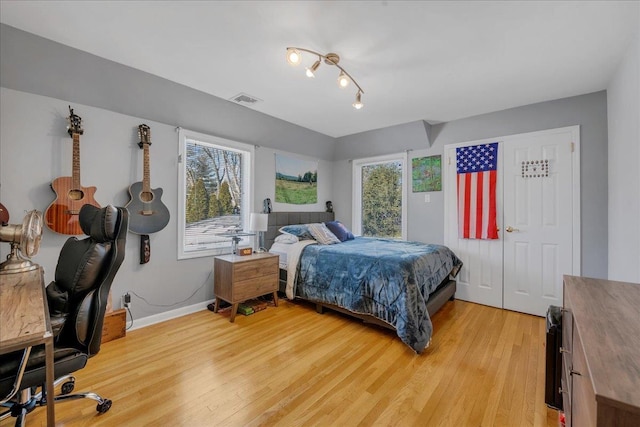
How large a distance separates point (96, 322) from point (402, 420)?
1745 millimetres

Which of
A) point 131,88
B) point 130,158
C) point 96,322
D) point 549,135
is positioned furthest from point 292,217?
point 549,135

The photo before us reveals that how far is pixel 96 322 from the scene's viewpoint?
1365 mm

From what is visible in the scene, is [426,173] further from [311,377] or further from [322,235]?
[311,377]

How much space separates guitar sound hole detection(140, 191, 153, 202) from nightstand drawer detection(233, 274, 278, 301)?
4.11 feet

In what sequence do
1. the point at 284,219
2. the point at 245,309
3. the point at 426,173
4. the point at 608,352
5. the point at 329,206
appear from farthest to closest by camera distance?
the point at 329,206 < the point at 284,219 < the point at 426,173 < the point at 245,309 < the point at 608,352

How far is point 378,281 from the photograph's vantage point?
2633 millimetres

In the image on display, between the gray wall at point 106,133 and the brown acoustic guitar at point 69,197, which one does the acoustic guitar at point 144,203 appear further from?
the brown acoustic guitar at point 69,197

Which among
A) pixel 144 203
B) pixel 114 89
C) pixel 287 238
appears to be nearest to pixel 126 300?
pixel 144 203

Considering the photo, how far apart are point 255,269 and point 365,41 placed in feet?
8.13

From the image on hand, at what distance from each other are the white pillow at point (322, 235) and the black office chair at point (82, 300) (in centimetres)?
251

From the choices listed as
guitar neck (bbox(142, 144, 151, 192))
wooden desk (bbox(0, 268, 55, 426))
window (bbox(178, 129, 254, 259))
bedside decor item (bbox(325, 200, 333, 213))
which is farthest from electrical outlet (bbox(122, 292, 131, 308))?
bedside decor item (bbox(325, 200, 333, 213))

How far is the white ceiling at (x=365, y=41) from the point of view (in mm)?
1789

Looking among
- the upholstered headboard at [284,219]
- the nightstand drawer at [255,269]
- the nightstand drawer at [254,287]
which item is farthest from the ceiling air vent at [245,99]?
the nightstand drawer at [254,287]

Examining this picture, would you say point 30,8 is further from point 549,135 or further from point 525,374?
point 549,135
